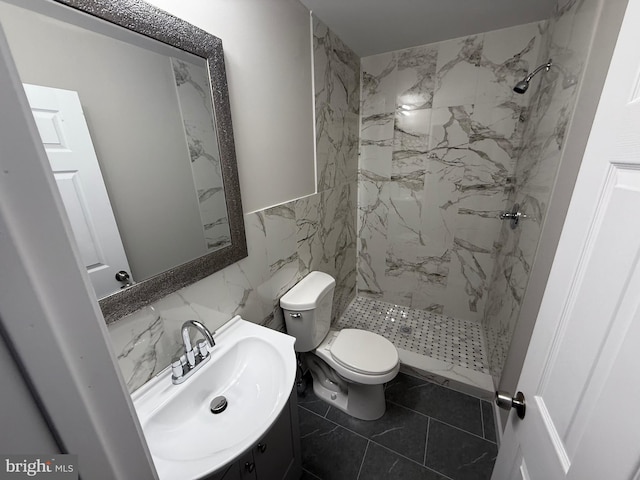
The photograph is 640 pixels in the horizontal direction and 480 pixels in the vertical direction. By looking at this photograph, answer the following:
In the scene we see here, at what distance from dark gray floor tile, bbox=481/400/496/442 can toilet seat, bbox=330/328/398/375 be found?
2.28ft

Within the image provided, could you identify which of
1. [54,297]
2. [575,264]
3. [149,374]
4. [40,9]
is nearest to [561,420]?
[575,264]

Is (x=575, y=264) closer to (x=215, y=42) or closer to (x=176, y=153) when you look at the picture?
(x=176, y=153)

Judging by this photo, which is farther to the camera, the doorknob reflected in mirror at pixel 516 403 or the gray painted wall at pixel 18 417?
the doorknob reflected in mirror at pixel 516 403

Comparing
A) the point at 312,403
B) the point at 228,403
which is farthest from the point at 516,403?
the point at 312,403

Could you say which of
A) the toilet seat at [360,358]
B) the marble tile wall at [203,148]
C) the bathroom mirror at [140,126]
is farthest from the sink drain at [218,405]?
the toilet seat at [360,358]

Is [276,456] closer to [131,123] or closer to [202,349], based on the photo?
[202,349]

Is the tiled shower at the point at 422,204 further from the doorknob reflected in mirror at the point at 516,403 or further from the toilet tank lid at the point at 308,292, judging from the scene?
the doorknob reflected in mirror at the point at 516,403

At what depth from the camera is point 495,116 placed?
6.29 ft

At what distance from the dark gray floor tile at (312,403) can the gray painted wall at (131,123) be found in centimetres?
134

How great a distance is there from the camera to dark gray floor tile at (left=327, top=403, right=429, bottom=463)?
1.49m

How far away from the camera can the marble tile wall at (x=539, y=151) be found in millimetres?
1095

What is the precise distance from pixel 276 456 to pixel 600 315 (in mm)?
1236

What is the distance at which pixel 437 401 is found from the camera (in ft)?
5.82

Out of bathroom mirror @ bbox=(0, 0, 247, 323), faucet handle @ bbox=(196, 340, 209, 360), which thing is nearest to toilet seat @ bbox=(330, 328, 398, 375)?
faucet handle @ bbox=(196, 340, 209, 360)
